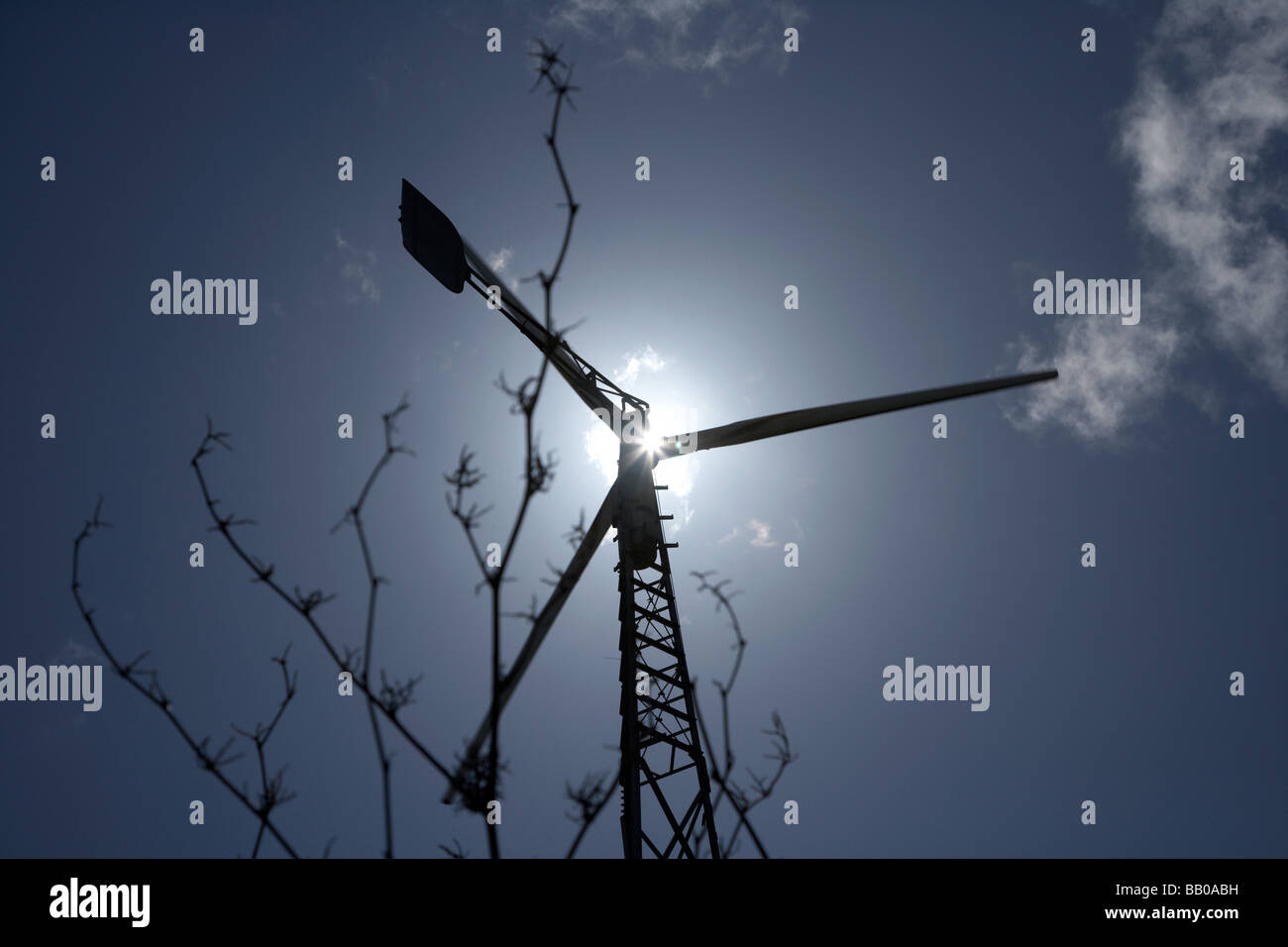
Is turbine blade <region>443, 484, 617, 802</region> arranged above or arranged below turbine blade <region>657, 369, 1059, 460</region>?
below

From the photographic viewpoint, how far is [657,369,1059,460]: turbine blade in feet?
50.1

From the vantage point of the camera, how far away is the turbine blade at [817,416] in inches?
601

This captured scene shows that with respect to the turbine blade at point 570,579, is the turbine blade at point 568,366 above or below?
above

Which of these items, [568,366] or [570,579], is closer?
[570,579]

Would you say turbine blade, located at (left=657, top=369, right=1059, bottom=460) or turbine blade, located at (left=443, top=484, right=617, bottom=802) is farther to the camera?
turbine blade, located at (left=657, top=369, right=1059, bottom=460)

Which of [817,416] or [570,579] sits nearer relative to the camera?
[570,579]

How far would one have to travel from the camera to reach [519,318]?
1686 cm

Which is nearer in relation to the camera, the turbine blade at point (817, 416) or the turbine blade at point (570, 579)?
the turbine blade at point (570, 579)

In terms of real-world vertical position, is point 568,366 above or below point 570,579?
above

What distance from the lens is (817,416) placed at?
15477 millimetres

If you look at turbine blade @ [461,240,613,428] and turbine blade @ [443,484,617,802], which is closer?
turbine blade @ [443,484,617,802]
